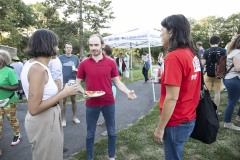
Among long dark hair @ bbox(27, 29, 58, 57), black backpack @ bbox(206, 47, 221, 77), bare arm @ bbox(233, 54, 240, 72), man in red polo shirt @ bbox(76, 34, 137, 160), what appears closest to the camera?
long dark hair @ bbox(27, 29, 58, 57)

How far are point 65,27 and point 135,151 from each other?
20.0 metres

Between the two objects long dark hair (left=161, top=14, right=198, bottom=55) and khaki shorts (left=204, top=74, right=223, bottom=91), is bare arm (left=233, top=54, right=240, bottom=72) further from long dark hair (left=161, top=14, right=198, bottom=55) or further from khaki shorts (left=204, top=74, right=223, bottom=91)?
long dark hair (left=161, top=14, right=198, bottom=55)

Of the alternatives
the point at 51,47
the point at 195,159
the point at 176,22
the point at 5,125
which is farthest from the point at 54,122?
the point at 5,125

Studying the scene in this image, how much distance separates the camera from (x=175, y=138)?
2.17 meters

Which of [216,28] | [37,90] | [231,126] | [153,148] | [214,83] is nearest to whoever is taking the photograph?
[37,90]

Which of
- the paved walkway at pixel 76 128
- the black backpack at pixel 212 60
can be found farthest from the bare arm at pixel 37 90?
the black backpack at pixel 212 60

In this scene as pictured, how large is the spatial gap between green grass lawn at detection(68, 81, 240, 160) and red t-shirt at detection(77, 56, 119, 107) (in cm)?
117

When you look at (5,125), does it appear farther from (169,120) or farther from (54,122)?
(169,120)

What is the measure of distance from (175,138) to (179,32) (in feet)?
3.36

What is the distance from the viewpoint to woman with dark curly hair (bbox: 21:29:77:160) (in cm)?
Result: 197

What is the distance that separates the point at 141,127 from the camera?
5.51 meters

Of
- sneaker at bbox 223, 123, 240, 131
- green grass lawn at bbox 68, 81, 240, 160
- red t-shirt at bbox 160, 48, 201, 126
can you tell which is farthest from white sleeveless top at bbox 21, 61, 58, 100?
sneaker at bbox 223, 123, 240, 131

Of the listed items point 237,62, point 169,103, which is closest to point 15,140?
point 169,103

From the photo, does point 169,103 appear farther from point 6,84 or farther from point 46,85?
point 6,84
